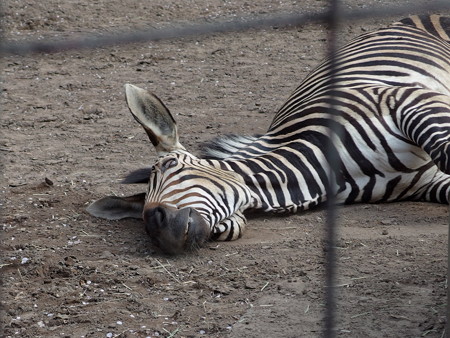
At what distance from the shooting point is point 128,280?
4.70 meters

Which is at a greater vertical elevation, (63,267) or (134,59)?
(134,59)

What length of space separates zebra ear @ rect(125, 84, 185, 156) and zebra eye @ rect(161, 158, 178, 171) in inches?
6.9

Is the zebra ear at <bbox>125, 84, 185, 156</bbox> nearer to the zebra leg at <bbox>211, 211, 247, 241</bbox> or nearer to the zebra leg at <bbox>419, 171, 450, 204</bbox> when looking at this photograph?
the zebra leg at <bbox>211, 211, 247, 241</bbox>

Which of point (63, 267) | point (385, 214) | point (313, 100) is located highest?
point (313, 100)

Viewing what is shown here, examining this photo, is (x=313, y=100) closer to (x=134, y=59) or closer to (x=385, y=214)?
(x=385, y=214)

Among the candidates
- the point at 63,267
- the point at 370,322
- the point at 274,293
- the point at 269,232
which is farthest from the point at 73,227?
the point at 370,322

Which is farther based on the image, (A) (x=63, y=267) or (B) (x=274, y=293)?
(A) (x=63, y=267)

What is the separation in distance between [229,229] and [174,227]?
450 mm

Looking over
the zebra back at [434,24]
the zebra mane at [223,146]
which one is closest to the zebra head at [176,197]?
the zebra mane at [223,146]

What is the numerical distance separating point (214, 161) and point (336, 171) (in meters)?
0.76

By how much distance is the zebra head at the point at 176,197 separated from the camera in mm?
4836

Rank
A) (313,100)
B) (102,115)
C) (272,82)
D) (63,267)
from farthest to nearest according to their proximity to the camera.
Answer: (272,82) → (102,115) → (313,100) → (63,267)

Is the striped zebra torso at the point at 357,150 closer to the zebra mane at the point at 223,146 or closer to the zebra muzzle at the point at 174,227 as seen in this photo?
the zebra mane at the point at 223,146

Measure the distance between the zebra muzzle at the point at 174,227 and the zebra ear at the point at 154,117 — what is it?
1.92ft
